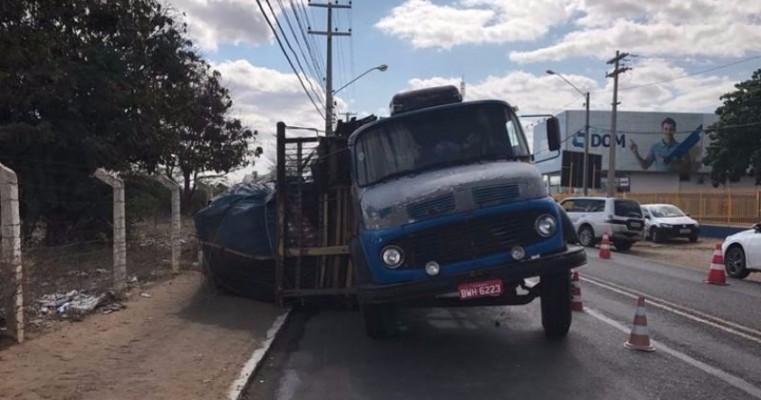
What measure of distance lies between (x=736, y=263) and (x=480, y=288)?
11.6 metres

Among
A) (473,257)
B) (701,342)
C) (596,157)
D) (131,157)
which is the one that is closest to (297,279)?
(473,257)

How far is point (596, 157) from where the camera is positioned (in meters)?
41.0

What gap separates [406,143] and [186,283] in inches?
251

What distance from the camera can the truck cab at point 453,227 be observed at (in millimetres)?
6984

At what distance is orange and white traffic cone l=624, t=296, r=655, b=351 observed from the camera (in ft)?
25.0

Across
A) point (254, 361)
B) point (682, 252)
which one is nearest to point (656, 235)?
point (682, 252)

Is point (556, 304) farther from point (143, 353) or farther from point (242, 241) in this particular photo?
point (242, 241)

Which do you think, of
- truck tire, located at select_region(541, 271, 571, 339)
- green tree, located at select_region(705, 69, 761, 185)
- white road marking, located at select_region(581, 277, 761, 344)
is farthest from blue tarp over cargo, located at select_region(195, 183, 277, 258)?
green tree, located at select_region(705, 69, 761, 185)

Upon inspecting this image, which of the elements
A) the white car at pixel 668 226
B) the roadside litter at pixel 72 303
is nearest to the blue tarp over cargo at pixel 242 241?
the roadside litter at pixel 72 303

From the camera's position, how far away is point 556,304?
313 inches

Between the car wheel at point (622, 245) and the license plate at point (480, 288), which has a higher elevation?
the license plate at point (480, 288)

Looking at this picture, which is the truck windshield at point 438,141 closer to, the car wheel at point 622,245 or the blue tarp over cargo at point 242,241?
the blue tarp over cargo at point 242,241

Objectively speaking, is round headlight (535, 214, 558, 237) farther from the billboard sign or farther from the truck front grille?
the billboard sign

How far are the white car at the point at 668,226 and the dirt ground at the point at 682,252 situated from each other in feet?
1.14
